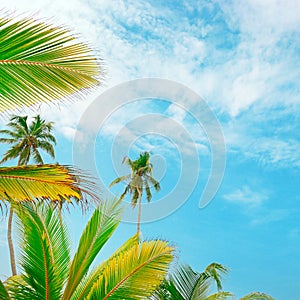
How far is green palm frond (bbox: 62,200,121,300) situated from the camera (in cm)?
862

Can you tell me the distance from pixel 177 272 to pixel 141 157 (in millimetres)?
24482

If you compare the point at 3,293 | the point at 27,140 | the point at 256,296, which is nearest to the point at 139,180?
the point at 27,140

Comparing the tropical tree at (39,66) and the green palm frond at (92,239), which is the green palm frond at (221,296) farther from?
the tropical tree at (39,66)

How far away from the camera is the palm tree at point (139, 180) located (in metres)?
33.6

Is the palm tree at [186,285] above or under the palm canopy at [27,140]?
under

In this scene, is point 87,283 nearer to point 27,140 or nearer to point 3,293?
point 3,293

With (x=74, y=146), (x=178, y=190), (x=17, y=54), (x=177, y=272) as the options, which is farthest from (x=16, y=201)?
(x=178, y=190)

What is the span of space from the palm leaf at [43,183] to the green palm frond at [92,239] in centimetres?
332

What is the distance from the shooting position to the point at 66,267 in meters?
8.63

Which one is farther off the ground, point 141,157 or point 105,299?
point 141,157

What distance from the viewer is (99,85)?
5.11 m

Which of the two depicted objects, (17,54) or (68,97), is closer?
(17,54)

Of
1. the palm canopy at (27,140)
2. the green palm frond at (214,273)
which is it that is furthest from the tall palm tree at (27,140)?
the green palm frond at (214,273)

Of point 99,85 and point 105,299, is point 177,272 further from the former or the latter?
point 99,85
